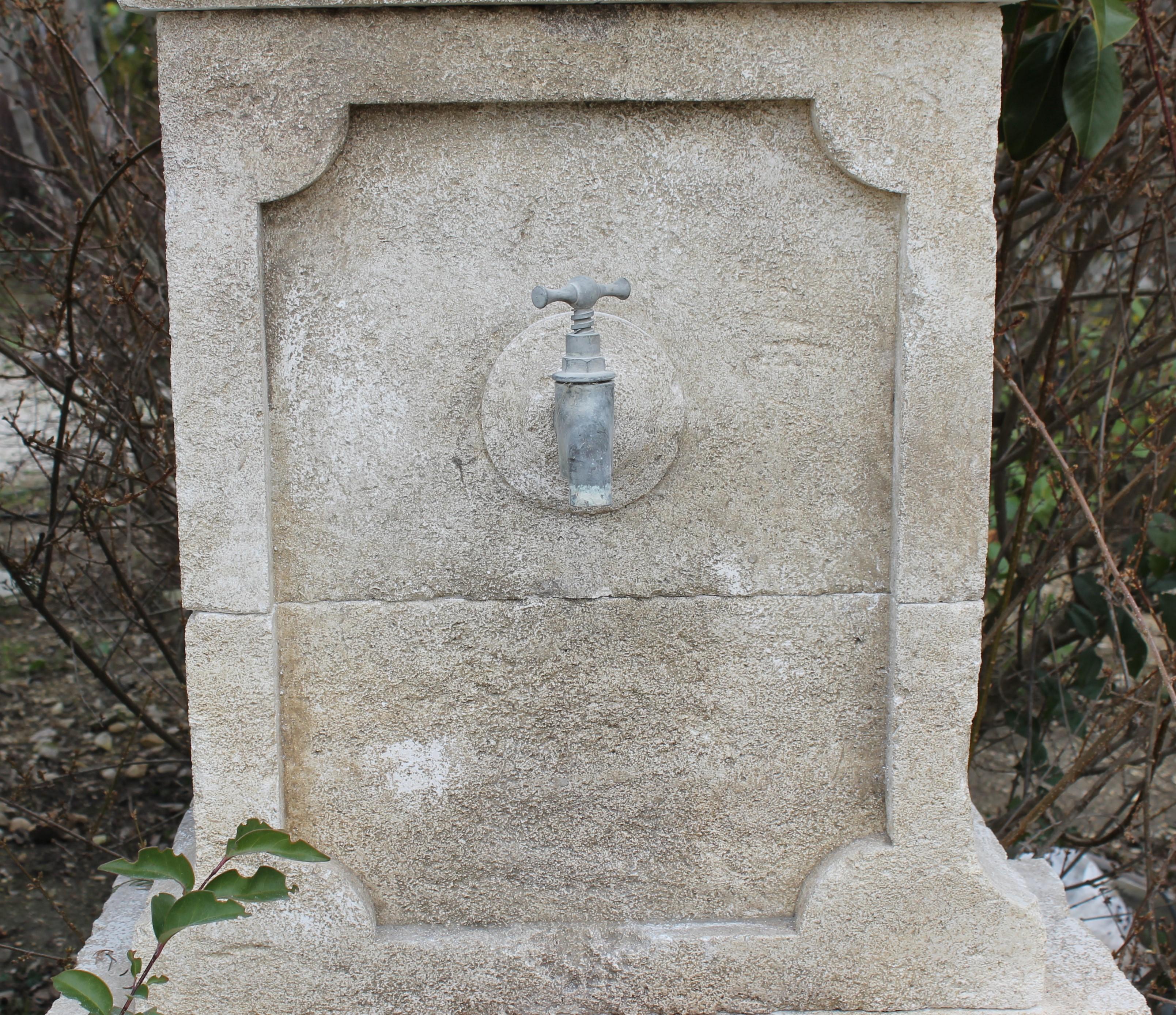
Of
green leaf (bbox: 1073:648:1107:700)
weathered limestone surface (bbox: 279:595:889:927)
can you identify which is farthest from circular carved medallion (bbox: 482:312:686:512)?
green leaf (bbox: 1073:648:1107:700)

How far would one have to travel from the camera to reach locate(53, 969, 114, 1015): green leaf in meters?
1.55

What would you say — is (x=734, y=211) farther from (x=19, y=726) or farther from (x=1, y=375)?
(x=19, y=726)

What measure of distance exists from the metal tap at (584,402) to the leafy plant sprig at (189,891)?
69 centimetres

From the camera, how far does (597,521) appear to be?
6.64 ft

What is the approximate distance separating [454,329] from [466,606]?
20.2 inches

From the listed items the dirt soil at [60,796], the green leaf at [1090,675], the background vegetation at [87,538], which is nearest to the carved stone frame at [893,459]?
the background vegetation at [87,538]

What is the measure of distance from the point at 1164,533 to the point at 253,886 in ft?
8.74

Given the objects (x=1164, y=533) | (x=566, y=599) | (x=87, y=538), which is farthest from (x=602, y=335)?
(x=87, y=538)

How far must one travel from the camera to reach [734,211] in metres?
1.92

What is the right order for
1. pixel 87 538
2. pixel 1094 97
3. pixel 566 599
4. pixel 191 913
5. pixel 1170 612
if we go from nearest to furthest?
1. pixel 191 913
2. pixel 566 599
3. pixel 1094 97
4. pixel 1170 612
5. pixel 87 538

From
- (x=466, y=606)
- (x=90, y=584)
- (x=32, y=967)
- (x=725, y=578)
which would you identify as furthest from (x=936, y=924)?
(x=90, y=584)

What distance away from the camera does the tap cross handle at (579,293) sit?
1721mm

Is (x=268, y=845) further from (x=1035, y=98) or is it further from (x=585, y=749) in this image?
(x=1035, y=98)

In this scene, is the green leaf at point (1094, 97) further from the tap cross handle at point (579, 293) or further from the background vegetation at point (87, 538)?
the background vegetation at point (87, 538)
